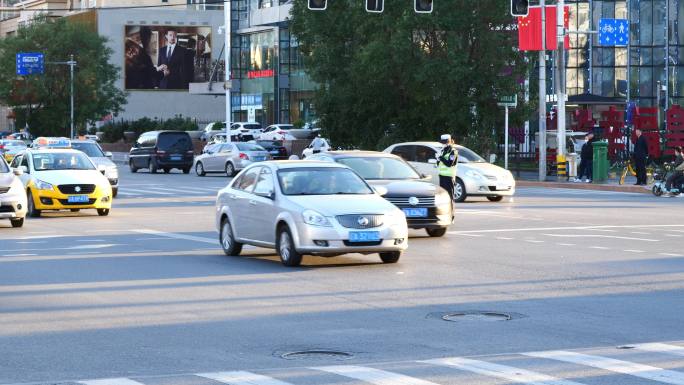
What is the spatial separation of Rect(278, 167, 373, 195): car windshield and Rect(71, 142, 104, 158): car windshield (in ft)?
70.5

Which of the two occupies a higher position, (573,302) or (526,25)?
(526,25)

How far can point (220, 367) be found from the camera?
1034cm

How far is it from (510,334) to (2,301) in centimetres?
576

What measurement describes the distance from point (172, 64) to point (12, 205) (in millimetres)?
103594

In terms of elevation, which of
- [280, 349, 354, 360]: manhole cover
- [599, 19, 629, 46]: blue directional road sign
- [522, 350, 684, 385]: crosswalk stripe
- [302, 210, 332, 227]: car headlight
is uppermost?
[599, 19, 629, 46]: blue directional road sign

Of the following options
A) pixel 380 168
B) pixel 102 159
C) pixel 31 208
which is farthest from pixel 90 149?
pixel 380 168

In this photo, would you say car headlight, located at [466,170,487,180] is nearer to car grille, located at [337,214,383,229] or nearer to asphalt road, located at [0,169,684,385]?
asphalt road, located at [0,169,684,385]

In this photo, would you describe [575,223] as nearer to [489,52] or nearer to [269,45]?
[489,52]

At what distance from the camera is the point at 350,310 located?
13836 mm

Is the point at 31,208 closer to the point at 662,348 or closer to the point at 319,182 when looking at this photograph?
the point at 319,182

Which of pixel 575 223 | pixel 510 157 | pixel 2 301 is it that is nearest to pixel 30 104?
pixel 510 157

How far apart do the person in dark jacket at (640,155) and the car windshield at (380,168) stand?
62.7ft

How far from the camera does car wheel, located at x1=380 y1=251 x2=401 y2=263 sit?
18.8 meters

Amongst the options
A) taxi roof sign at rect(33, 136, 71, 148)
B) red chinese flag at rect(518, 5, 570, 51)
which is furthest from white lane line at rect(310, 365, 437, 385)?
red chinese flag at rect(518, 5, 570, 51)
